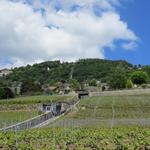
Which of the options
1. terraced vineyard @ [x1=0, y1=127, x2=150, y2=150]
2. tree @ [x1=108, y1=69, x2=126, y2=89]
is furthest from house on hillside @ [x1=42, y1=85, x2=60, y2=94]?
terraced vineyard @ [x1=0, y1=127, x2=150, y2=150]

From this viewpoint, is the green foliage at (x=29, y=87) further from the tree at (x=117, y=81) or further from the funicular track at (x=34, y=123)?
the funicular track at (x=34, y=123)

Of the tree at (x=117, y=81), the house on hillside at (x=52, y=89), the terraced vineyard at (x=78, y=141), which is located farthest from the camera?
the tree at (x=117, y=81)

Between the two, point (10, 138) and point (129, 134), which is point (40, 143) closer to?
point (10, 138)

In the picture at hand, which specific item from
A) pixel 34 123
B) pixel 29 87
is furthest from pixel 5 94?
pixel 34 123

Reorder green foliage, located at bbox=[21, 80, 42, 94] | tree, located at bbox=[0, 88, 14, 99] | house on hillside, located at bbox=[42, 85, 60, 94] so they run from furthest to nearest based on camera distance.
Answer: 1. house on hillside, located at bbox=[42, 85, 60, 94]
2. green foliage, located at bbox=[21, 80, 42, 94]
3. tree, located at bbox=[0, 88, 14, 99]

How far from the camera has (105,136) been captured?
27938 mm

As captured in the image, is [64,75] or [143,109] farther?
[64,75]

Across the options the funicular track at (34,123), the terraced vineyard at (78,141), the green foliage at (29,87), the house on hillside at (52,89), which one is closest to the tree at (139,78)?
the house on hillside at (52,89)

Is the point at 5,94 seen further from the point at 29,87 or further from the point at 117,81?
the point at 117,81

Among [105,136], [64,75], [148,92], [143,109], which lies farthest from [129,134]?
[64,75]

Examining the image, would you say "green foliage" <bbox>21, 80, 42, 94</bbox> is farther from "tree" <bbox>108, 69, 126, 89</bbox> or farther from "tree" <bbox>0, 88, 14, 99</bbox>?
"tree" <bbox>108, 69, 126, 89</bbox>

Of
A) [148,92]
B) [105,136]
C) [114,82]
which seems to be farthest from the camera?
[114,82]

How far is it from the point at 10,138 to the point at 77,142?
13.9 feet

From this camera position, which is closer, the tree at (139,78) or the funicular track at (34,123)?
the funicular track at (34,123)
